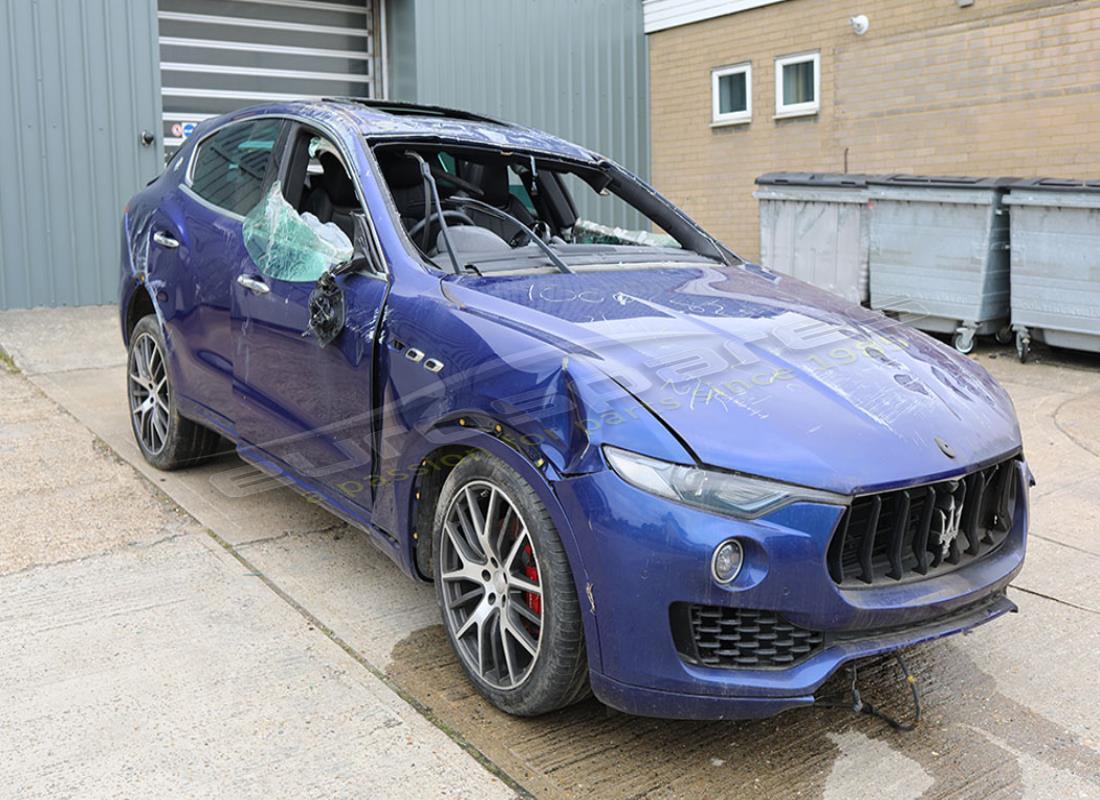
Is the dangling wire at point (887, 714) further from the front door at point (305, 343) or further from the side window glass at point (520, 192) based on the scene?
the side window glass at point (520, 192)

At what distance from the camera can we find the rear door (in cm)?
A: 418

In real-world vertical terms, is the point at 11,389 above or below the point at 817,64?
below

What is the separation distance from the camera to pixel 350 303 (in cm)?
343

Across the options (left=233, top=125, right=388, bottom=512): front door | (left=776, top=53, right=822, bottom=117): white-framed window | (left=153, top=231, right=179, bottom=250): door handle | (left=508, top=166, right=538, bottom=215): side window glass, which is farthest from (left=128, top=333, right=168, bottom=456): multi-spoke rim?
(left=776, top=53, right=822, bottom=117): white-framed window

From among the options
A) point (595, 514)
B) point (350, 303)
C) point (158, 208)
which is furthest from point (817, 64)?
point (595, 514)

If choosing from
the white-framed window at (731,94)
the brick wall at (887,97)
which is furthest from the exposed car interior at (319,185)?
the white-framed window at (731,94)

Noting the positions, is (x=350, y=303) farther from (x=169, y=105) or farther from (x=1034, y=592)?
(x=169, y=105)

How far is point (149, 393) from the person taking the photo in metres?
5.07

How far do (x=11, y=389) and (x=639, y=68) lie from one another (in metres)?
9.30

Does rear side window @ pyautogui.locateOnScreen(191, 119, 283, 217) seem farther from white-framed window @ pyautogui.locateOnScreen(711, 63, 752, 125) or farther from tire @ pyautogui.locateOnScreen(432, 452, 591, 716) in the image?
white-framed window @ pyautogui.locateOnScreen(711, 63, 752, 125)

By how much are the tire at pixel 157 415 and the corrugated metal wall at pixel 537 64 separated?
689 centimetres

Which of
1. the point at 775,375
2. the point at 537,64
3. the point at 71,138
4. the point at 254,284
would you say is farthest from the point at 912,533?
the point at 537,64

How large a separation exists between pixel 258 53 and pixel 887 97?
269 inches

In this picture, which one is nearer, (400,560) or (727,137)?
(400,560)
